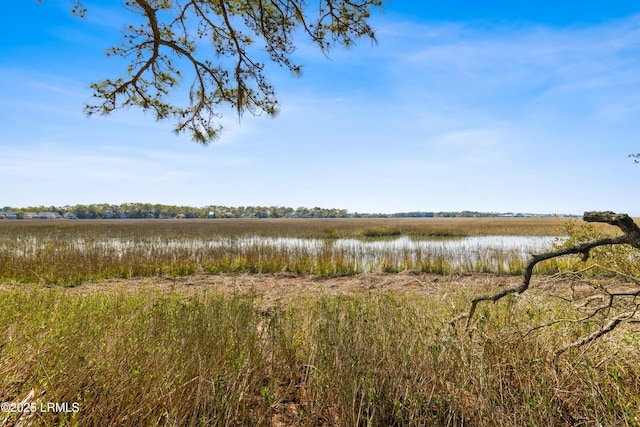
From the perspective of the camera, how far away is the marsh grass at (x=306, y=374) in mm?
2523

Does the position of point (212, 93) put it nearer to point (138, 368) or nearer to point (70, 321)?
point (70, 321)

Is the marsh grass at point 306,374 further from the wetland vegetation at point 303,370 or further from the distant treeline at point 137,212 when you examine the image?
the distant treeline at point 137,212

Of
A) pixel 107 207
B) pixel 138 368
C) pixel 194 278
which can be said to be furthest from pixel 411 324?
pixel 107 207

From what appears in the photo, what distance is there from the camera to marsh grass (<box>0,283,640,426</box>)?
8.28ft

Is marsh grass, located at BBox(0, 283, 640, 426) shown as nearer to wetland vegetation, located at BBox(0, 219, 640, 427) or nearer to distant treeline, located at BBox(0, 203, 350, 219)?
wetland vegetation, located at BBox(0, 219, 640, 427)

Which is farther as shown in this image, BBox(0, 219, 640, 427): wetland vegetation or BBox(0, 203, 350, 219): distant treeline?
BBox(0, 203, 350, 219): distant treeline

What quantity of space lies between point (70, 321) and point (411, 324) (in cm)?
414

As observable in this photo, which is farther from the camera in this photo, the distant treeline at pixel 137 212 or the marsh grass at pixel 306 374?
the distant treeline at pixel 137 212

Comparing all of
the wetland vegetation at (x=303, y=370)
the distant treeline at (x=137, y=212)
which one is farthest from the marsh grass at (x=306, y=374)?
the distant treeline at (x=137, y=212)

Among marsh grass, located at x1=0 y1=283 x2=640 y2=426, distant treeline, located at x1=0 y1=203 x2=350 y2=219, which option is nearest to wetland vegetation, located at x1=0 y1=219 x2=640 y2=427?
marsh grass, located at x1=0 y1=283 x2=640 y2=426

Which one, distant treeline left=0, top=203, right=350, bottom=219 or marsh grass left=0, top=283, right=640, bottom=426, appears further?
distant treeline left=0, top=203, right=350, bottom=219

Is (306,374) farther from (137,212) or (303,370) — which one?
(137,212)

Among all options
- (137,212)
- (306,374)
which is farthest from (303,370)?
(137,212)

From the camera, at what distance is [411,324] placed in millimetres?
4199
